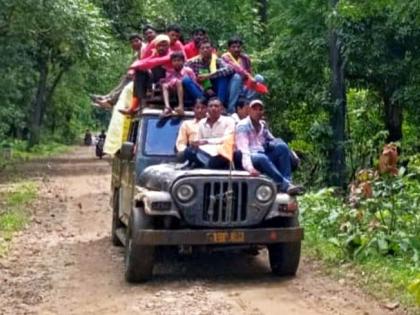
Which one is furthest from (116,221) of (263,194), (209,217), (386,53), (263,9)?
(263,9)

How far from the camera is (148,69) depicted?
11.7 meters

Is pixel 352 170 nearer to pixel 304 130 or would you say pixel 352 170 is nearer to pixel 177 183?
pixel 304 130

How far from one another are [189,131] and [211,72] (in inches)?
55.6

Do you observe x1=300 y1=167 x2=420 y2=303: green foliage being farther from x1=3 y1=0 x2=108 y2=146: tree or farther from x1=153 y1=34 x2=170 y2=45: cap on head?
x1=3 y1=0 x2=108 y2=146: tree

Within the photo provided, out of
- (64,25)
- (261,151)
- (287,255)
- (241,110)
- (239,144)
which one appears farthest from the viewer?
(64,25)

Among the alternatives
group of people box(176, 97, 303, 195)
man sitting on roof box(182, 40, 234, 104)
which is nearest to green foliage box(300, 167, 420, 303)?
group of people box(176, 97, 303, 195)

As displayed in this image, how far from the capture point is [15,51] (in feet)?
87.7

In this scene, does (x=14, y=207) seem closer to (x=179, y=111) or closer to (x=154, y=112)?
(x=154, y=112)

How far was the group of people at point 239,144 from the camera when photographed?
Answer: 9836 mm

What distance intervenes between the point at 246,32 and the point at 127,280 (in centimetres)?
1797

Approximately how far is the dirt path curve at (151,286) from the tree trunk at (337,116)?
6281 millimetres

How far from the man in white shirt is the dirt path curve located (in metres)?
1.34

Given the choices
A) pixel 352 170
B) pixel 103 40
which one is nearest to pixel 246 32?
pixel 103 40

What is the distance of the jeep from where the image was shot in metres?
9.22
